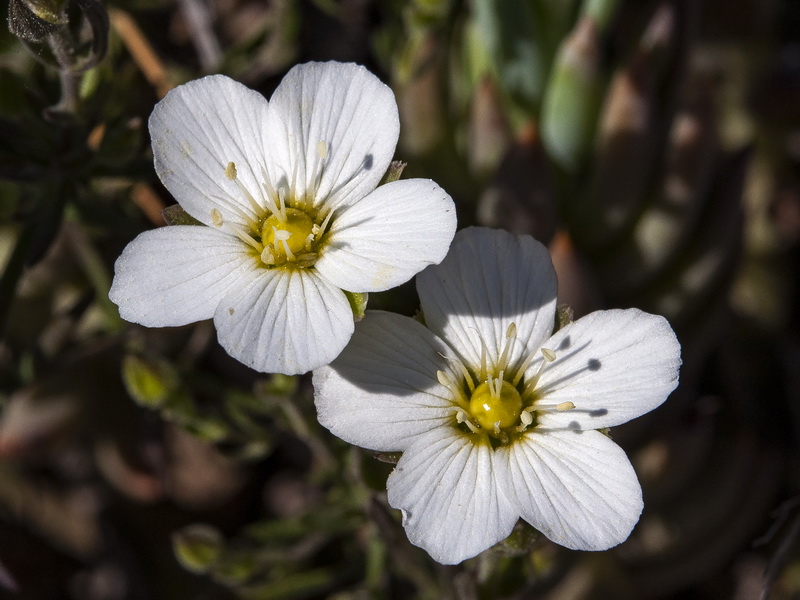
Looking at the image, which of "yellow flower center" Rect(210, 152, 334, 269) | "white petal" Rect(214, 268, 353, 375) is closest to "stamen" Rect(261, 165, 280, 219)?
"yellow flower center" Rect(210, 152, 334, 269)

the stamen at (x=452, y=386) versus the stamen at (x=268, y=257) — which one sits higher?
the stamen at (x=268, y=257)

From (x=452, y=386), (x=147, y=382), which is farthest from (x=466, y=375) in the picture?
(x=147, y=382)

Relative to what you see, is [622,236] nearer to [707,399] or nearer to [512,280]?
[707,399]

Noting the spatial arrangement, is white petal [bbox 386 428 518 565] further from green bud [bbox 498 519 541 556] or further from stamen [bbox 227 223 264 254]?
stamen [bbox 227 223 264 254]

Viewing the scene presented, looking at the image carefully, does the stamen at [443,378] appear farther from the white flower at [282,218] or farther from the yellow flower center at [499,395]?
the white flower at [282,218]

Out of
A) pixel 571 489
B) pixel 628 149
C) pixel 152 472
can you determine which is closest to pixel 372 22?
pixel 628 149

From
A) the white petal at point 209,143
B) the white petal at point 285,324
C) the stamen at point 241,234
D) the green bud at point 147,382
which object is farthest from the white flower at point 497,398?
the green bud at point 147,382
